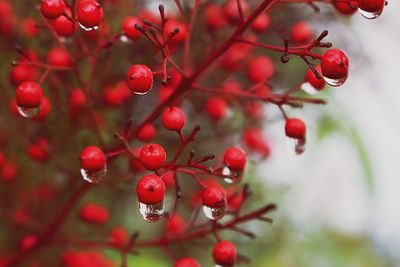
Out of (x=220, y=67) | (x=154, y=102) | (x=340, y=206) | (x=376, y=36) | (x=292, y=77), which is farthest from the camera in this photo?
(x=340, y=206)

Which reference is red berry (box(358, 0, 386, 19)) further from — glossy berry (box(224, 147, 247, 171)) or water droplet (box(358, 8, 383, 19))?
glossy berry (box(224, 147, 247, 171))

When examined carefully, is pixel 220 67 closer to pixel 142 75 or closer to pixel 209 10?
pixel 209 10

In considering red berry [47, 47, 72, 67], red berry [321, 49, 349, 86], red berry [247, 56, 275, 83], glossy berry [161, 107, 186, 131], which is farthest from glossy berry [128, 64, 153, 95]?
red berry [247, 56, 275, 83]

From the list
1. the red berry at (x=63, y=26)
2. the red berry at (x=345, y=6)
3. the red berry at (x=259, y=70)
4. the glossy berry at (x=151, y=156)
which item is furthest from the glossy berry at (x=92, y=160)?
the red berry at (x=259, y=70)

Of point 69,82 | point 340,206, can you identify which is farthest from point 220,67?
point 340,206

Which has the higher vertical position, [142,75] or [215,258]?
[142,75]

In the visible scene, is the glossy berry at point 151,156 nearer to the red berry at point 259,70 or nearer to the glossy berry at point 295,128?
the glossy berry at point 295,128
